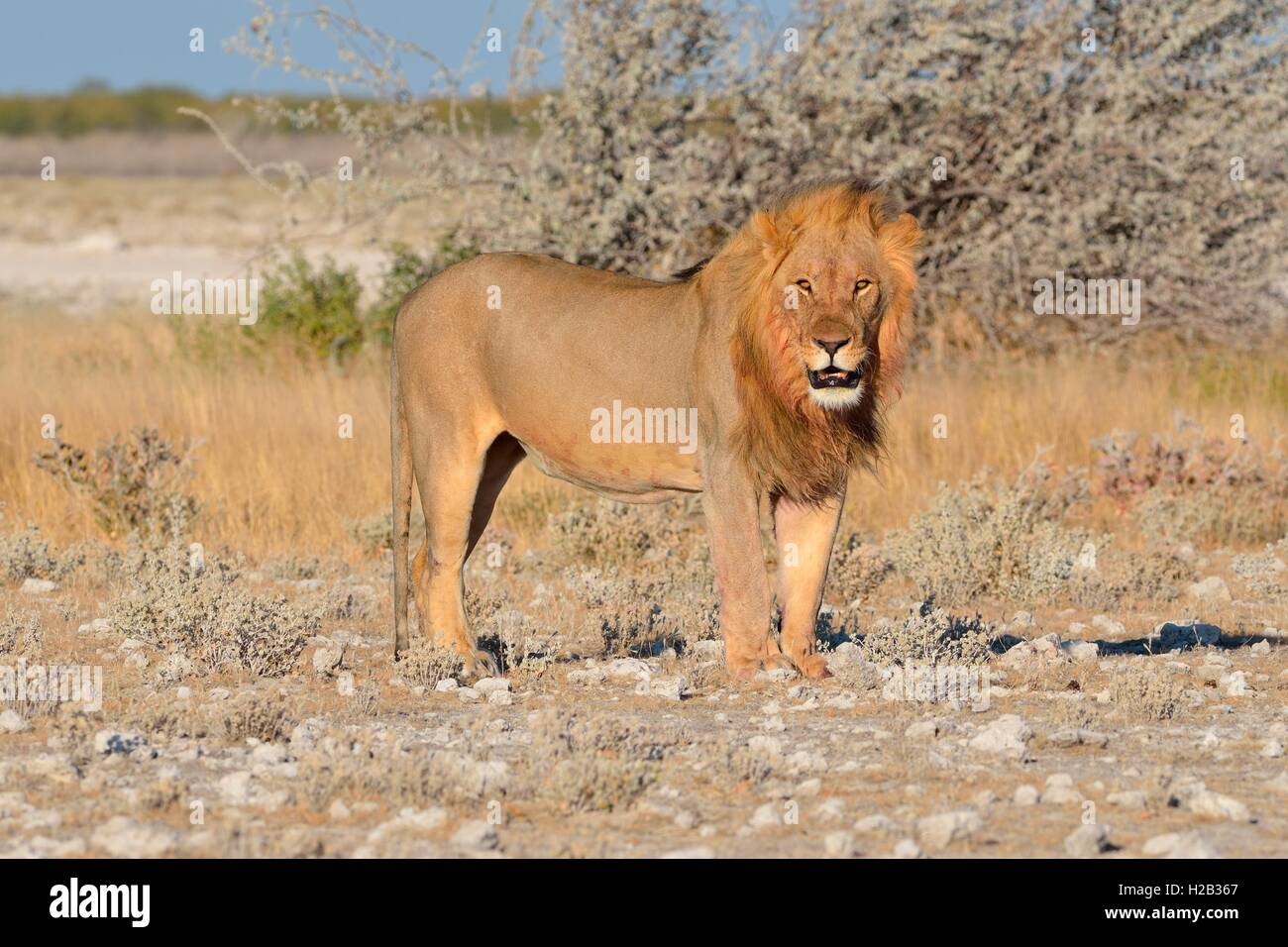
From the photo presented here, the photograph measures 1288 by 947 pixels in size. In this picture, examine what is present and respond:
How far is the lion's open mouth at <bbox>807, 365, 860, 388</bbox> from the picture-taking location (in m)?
6.29

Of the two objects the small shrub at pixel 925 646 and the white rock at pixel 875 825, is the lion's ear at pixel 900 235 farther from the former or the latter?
the white rock at pixel 875 825

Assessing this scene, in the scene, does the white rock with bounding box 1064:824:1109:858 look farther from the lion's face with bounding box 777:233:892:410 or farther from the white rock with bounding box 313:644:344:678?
the white rock with bounding box 313:644:344:678

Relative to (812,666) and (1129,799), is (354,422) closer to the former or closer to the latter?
(812,666)

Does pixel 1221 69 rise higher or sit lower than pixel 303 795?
higher

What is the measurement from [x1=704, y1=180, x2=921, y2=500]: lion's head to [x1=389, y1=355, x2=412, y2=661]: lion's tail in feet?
5.24

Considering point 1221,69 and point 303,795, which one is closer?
point 303,795

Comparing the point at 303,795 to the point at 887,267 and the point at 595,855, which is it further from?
the point at 887,267

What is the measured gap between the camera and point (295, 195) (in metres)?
13.8

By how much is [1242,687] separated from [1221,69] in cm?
826

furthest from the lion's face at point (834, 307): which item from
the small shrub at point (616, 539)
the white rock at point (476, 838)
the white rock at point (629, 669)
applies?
the small shrub at point (616, 539)

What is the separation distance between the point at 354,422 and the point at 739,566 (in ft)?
19.7

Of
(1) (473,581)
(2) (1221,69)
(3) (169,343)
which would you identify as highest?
(2) (1221,69)

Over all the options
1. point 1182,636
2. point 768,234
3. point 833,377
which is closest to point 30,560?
point 768,234
